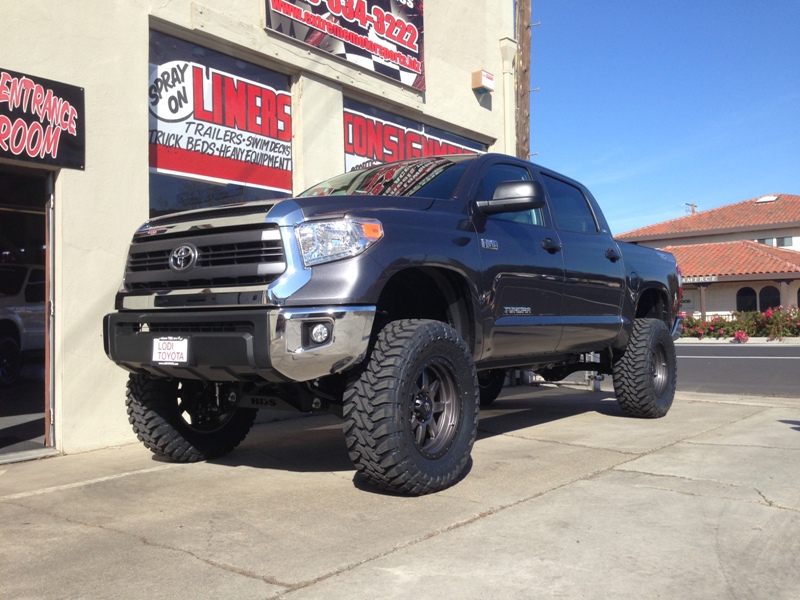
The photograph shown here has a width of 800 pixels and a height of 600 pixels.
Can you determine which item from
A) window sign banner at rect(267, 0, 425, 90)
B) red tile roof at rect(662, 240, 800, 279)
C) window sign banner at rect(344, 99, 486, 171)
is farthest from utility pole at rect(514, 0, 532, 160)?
red tile roof at rect(662, 240, 800, 279)

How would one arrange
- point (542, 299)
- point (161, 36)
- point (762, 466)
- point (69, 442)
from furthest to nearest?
point (161, 36), point (69, 442), point (542, 299), point (762, 466)

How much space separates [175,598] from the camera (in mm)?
2736

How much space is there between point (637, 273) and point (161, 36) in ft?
15.6

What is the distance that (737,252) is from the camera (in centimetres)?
3953

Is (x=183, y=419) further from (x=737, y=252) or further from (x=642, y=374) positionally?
(x=737, y=252)

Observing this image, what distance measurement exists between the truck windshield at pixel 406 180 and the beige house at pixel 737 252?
3298cm

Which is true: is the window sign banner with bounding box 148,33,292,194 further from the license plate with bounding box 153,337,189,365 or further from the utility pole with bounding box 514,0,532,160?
the utility pole with bounding box 514,0,532,160

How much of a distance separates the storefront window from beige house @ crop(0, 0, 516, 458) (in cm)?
1

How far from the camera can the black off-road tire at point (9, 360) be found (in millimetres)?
9625

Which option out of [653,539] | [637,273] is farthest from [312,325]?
[637,273]

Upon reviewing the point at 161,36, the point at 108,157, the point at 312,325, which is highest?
the point at 161,36

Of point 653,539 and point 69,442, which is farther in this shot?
point 69,442

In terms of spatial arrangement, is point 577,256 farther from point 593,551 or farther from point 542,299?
point 593,551

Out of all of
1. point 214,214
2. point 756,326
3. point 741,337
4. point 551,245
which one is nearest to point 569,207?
point 551,245
